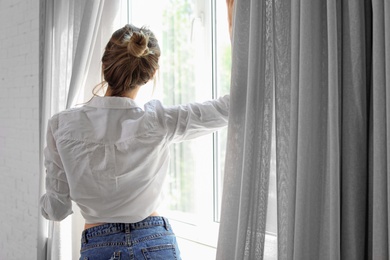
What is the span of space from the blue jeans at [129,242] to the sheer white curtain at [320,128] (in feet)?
1.35

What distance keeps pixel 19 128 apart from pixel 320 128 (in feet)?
8.54

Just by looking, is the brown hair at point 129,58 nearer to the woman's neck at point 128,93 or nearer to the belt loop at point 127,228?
the woman's neck at point 128,93

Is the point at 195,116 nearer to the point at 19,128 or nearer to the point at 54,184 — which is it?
the point at 54,184

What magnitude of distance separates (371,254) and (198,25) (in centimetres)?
159

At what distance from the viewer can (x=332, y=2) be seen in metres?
1.25

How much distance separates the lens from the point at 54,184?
186 cm

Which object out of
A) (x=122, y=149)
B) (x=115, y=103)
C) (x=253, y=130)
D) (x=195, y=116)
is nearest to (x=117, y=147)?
(x=122, y=149)

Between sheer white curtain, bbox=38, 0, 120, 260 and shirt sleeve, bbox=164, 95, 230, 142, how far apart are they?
0.87m

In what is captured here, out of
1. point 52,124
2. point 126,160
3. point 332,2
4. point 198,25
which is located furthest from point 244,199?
point 198,25

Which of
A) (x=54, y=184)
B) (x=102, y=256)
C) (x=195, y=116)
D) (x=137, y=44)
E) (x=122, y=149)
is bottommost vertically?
(x=102, y=256)

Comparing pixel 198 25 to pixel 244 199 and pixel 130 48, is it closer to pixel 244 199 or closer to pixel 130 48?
pixel 130 48

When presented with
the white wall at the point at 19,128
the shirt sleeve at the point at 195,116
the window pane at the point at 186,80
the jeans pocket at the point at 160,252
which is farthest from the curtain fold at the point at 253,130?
the white wall at the point at 19,128

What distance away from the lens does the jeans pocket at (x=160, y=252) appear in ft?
5.80

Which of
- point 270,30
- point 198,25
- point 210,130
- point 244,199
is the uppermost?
point 198,25
